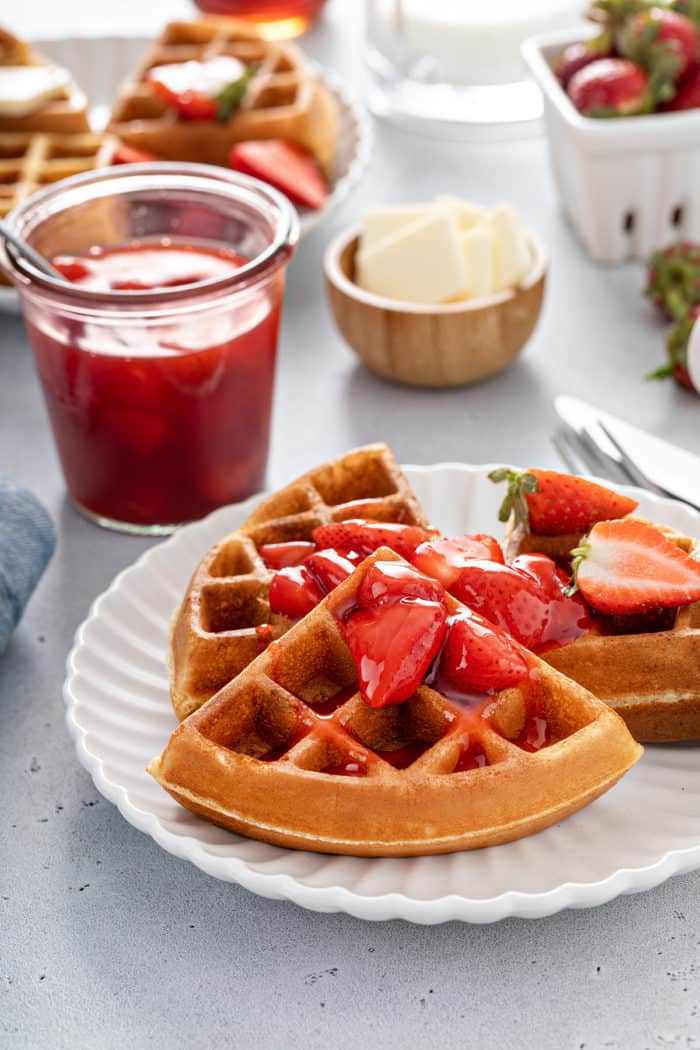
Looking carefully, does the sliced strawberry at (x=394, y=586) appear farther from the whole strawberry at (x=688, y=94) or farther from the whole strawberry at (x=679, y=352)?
the whole strawberry at (x=688, y=94)

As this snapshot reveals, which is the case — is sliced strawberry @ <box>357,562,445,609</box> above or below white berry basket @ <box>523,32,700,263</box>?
above

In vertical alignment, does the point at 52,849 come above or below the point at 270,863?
below

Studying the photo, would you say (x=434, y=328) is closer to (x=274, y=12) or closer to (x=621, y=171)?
(x=621, y=171)

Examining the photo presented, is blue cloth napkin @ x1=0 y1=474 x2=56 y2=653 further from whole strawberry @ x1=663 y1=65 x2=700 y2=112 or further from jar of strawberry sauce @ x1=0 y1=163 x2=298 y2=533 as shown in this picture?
whole strawberry @ x1=663 y1=65 x2=700 y2=112

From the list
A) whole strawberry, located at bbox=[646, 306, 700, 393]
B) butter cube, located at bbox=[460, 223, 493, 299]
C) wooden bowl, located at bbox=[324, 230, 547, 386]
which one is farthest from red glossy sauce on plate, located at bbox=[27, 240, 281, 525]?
whole strawberry, located at bbox=[646, 306, 700, 393]

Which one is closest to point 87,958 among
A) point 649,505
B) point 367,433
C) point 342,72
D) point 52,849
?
point 52,849

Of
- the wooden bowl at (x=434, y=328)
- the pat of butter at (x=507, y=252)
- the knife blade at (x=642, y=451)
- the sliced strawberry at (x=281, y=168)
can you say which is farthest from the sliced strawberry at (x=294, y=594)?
the sliced strawberry at (x=281, y=168)

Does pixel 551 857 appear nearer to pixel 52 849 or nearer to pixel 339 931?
pixel 339 931
